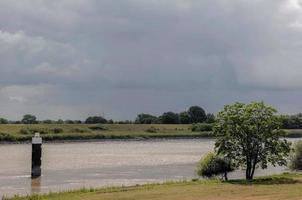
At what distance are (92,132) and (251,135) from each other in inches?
4582

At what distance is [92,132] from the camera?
15112 centimetres

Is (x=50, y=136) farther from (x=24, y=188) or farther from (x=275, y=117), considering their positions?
(x=275, y=117)

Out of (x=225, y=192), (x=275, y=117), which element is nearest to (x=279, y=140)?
(x=275, y=117)

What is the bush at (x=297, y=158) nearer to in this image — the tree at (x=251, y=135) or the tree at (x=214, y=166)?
the tree at (x=214, y=166)

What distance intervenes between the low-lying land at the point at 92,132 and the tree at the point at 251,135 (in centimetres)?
8653

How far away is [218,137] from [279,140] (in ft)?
11.5

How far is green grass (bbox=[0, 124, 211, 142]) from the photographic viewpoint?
128 m

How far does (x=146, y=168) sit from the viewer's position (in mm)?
61969

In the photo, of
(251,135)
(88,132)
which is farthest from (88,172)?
(88,132)

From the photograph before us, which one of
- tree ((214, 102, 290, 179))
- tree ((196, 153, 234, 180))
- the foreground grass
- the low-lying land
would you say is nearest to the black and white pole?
tree ((196, 153, 234, 180))

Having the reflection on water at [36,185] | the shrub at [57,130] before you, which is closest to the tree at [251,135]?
the reflection on water at [36,185]

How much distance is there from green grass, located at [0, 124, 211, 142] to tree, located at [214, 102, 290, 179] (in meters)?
78.2

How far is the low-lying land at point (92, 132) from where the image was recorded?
420ft

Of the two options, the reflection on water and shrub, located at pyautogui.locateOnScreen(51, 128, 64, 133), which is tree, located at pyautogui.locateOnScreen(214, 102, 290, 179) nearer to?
the reflection on water
